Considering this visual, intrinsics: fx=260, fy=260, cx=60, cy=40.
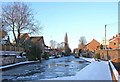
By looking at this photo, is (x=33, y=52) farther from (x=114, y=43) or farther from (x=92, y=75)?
(x=114, y=43)

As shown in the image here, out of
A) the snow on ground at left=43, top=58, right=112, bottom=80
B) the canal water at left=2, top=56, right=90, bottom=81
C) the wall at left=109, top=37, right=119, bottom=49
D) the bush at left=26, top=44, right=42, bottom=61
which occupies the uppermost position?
the wall at left=109, top=37, right=119, bottom=49

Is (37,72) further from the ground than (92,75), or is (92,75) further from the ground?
(92,75)

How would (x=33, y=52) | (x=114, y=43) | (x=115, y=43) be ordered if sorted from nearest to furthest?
1. (x=33, y=52)
2. (x=115, y=43)
3. (x=114, y=43)

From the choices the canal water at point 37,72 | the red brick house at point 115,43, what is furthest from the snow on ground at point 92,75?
the red brick house at point 115,43

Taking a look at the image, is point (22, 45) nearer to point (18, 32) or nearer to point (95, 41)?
point (18, 32)

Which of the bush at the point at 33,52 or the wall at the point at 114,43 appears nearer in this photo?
the bush at the point at 33,52

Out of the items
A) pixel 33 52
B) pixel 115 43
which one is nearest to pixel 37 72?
pixel 33 52

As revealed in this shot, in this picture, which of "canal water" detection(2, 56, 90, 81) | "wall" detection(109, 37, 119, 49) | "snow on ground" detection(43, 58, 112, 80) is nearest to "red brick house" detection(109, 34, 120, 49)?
"wall" detection(109, 37, 119, 49)

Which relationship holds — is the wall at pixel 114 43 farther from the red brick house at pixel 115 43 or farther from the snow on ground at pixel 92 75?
the snow on ground at pixel 92 75

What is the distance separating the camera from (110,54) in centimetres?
5144

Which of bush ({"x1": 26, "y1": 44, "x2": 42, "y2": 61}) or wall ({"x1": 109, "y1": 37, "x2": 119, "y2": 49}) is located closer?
bush ({"x1": 26, "y1": 44, "x2": 42, "y2": 61})

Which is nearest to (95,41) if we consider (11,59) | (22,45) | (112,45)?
(112,45)

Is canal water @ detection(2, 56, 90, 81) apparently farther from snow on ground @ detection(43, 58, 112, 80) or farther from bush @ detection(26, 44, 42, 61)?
bush @ detection(26, 44, 42, 61)

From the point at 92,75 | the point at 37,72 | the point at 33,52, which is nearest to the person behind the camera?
the point at 92,75
